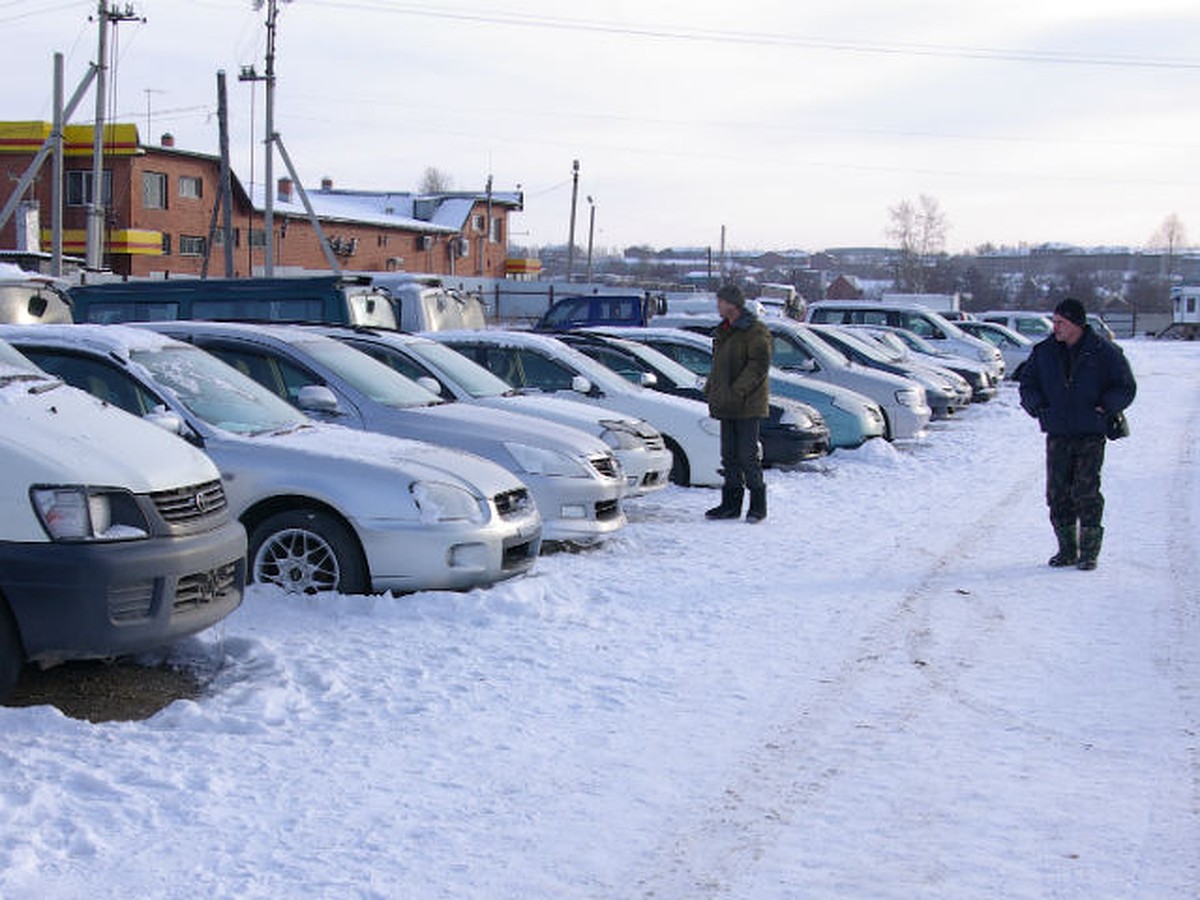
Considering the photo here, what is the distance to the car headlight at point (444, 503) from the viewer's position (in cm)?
726

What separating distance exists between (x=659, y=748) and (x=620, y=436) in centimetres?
563

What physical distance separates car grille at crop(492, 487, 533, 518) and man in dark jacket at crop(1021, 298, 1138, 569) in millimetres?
3375

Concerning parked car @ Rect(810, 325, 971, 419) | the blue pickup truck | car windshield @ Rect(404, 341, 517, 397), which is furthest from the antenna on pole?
car windshield @ Rect(404, 341, 517, 397)

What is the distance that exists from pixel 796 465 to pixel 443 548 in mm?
7725

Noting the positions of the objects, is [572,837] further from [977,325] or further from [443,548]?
[977,325]

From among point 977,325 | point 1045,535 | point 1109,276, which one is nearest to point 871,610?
point 1045,535

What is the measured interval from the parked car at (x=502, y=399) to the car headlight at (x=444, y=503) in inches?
112

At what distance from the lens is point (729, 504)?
10680 millimetres

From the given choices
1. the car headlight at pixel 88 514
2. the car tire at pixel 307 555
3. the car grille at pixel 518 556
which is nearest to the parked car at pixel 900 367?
the car grille at pixel 518 556

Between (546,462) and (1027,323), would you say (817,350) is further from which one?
(1027,323)

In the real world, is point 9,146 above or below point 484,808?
above

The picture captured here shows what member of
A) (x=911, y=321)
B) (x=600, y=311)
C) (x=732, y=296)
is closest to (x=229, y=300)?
(x=732, y=296)

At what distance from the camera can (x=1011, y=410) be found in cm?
2353

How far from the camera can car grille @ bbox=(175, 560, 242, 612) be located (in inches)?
216
